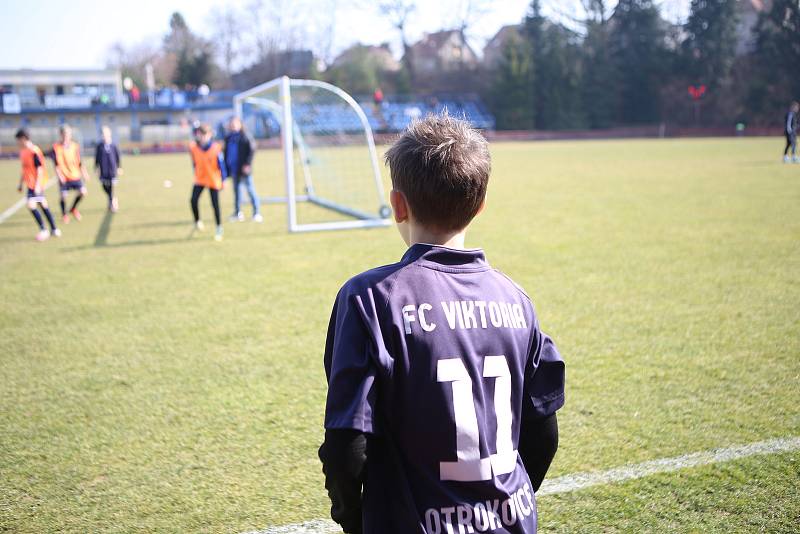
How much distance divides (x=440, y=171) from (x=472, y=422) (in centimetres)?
62

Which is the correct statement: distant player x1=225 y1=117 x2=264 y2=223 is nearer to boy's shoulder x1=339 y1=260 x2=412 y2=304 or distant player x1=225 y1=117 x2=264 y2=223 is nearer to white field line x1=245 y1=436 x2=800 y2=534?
white field line x1=245 y1=436 x2=800 y2=534

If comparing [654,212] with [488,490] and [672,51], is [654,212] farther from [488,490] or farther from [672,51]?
[672,51]

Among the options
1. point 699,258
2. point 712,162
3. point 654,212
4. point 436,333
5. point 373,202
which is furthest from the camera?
point 712,162

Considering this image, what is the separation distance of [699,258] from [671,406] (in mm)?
4698

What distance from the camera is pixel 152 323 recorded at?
5.95 meters

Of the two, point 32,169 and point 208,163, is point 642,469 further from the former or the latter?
point 32,169

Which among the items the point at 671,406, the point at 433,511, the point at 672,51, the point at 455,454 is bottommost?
the point at 671,406

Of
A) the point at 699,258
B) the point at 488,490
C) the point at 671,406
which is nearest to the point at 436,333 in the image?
the point at 488,490

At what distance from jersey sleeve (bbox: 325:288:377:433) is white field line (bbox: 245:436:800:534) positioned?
1.61 meters

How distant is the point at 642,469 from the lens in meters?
3.19

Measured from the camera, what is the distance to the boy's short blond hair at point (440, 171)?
155 centimetres

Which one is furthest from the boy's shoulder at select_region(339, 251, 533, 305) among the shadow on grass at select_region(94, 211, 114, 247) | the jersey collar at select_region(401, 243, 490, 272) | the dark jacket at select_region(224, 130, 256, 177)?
the dark jacket at select_region(224, 130, 256, 177)

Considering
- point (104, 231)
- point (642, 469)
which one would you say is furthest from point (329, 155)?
point (642, 469)

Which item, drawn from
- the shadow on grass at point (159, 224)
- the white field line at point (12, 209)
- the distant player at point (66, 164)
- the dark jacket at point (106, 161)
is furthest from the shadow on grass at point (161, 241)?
the white field line at point (12, 209)
